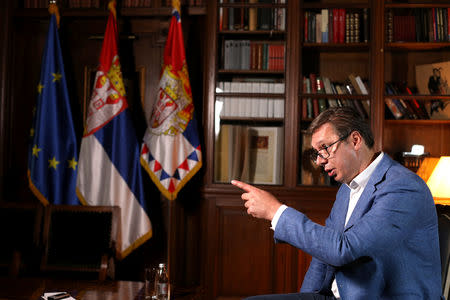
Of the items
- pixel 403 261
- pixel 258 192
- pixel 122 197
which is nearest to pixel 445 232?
pixel 403 261

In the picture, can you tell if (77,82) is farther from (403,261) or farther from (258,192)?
(403,261)

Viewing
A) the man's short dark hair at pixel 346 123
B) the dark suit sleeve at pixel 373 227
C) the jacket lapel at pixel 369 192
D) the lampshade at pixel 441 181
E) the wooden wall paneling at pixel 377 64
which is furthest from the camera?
the wooden wall paneling at pixel 377 64

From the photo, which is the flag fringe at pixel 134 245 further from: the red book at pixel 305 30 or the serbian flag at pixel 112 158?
the red book at pixel 305 30

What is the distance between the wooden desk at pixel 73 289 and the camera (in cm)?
209

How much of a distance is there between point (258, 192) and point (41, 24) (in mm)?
3075

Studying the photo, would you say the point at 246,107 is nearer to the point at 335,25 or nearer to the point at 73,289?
the point at 335,25

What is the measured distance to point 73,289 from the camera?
86.4 inches

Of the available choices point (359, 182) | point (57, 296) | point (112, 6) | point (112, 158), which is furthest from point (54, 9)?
point (359, 182)

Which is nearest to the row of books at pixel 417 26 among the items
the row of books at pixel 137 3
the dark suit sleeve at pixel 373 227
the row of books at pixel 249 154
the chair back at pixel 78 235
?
the row of books at pixel 249 154

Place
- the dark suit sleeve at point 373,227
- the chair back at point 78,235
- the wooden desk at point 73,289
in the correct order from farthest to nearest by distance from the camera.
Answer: the chair back at point 78,235 < the wooden desk at point 73,289 < the dark suit sleeve at point 373,227

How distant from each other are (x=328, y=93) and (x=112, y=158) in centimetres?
172

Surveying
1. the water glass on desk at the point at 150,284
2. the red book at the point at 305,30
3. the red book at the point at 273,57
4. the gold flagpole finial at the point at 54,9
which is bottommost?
the water glass on desk at the point at 150,284

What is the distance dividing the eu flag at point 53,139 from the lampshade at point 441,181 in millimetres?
2497

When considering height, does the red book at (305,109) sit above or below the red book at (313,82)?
below
